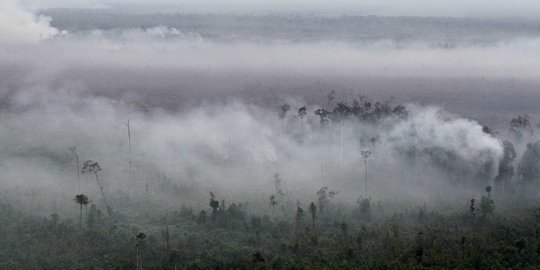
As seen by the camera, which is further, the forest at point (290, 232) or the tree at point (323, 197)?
the tree at point (323, 197)

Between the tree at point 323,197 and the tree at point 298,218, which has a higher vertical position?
the tree at point 323,197

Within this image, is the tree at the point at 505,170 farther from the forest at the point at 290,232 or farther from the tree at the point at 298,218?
the tree at the point at 298,218

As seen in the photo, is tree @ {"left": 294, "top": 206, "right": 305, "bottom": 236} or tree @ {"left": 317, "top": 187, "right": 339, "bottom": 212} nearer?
tree @ {"left": 294, "top": 206, "right": 305, "bottom": 236}

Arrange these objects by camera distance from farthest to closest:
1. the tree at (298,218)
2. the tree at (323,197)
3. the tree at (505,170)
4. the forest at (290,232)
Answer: the tree at (505,170)
the tree at (323,197)
the tree at (298,218)
the forest at (290,232)

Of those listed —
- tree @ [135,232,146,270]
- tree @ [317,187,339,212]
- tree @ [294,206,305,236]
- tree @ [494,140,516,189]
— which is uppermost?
tree @ [494,140,516,189]

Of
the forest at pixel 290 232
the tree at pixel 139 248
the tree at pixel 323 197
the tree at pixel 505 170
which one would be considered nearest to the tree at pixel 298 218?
the forest at pixel 290 232

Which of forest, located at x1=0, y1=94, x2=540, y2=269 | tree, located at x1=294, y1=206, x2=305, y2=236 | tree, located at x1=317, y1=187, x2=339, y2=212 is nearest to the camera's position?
forest, located at x1=0, y1=94, x2=540, y2=269

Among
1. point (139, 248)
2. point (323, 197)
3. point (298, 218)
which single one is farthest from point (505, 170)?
point (139, 248)

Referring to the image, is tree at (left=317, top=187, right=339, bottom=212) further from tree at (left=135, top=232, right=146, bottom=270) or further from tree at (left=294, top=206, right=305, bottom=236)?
tree at (left=135, top=232, right=146, bottom=270)

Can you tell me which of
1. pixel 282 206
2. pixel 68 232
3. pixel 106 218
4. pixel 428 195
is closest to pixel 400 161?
pixel 428 195

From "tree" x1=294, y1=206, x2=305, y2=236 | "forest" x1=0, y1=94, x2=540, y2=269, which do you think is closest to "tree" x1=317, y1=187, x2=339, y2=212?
"forest" x1=0, y1=94, x2=540, y2=269

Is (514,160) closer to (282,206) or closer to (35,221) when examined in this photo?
Result: (282,206)
